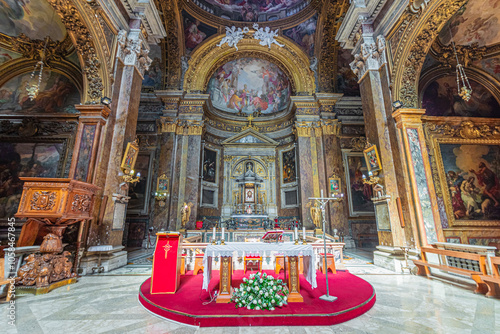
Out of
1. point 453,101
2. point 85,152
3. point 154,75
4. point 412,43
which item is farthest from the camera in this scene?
point 154,75

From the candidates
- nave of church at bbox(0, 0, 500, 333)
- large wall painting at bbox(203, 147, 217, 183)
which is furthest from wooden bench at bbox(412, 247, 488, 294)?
large wall painting at bbox(203, 147, 217, 183)

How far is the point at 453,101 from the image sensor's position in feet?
32.0

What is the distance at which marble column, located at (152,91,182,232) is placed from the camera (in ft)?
39.2

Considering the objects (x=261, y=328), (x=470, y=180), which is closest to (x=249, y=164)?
(x=470, y=180)

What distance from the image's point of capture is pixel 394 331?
2754 millimetres

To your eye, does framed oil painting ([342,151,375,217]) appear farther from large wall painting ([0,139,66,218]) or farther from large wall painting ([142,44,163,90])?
large wall painting ([0,139,66,218])

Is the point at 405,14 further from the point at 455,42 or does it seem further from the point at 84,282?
the point at 84,282

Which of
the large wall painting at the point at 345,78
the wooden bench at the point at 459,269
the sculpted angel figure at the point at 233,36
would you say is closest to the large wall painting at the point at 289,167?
the large wall painting at the point at 345,78

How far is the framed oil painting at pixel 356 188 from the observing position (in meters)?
12.3

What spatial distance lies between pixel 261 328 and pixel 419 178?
6107 mm

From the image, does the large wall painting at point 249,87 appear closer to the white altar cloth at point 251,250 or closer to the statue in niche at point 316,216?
the statue in niche at point 316,216

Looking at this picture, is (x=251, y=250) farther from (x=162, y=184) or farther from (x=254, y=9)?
(x=254, y=9)

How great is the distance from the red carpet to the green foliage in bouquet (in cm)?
10

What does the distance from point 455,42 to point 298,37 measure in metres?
8.60
